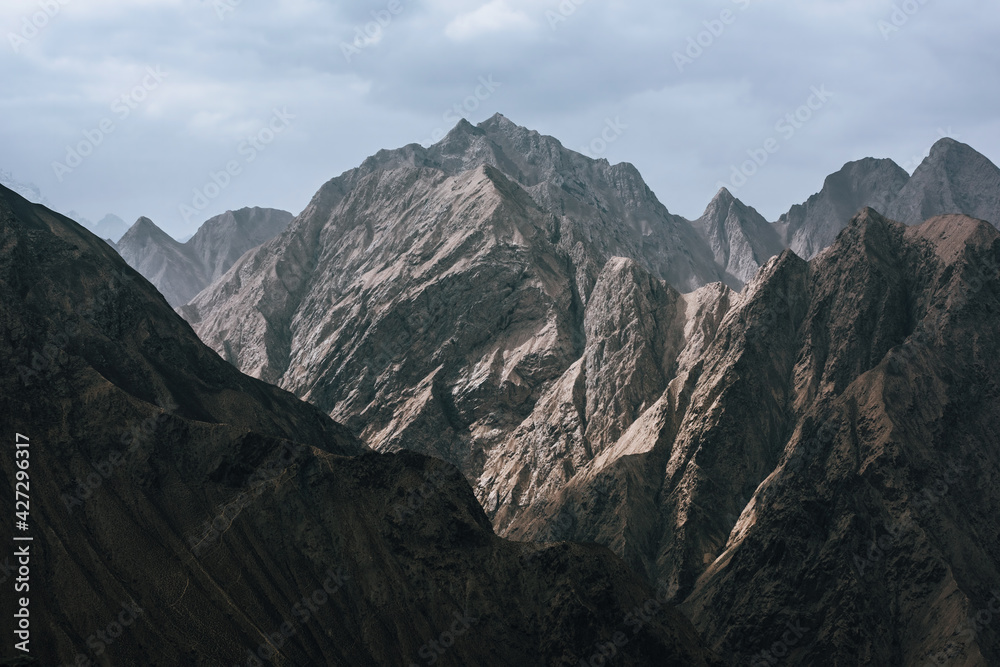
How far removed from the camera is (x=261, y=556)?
167 m

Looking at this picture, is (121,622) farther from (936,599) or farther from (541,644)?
(936,599)

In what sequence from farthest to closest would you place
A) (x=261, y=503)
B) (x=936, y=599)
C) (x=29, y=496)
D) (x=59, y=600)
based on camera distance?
(x=936, y=599)
(x=261, y=503)
(x=29, y=496)
(x=59, y=600)

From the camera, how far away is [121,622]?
486ft

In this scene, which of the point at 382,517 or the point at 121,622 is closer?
the point at 121,622

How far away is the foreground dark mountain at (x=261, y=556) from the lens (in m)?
152

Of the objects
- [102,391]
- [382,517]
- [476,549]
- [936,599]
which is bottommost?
[936,599]

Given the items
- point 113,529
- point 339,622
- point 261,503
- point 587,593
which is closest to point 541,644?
point 587,593

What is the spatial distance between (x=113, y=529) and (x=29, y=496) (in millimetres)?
12311

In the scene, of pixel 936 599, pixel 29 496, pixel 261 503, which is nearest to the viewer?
pixel 29 496

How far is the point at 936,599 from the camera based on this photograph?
193125mm

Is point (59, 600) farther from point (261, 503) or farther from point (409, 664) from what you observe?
point (409, 664)

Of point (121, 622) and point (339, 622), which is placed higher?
point (121, 622)

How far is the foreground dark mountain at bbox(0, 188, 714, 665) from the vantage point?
497ft

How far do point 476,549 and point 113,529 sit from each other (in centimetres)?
5343
